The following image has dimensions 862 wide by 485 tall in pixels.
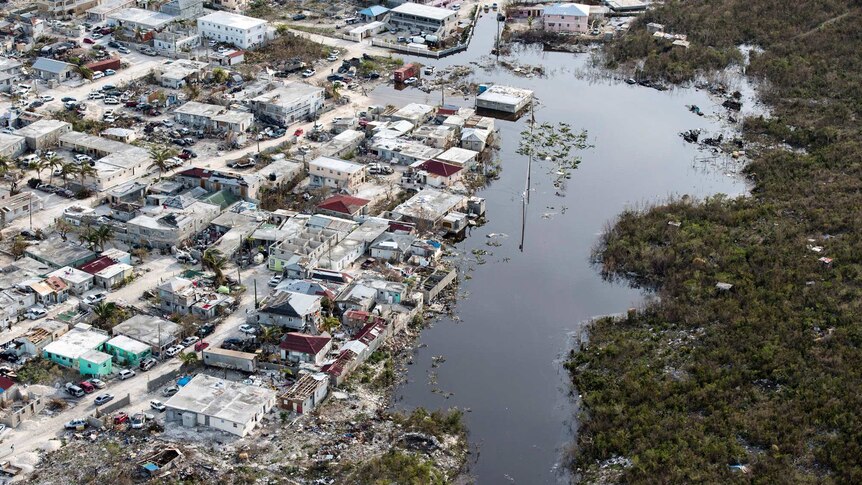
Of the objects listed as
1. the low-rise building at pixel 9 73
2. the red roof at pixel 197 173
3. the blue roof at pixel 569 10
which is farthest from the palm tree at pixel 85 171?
the blue roof at pixel 569 10

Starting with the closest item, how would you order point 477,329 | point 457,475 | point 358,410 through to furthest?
point 457,475 → point 358,410 → point 477,329

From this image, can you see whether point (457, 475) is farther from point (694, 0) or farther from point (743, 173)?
point (694, 0)

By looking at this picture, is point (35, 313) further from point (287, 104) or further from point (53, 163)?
point (287, 104)

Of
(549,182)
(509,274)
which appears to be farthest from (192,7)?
(509,274)

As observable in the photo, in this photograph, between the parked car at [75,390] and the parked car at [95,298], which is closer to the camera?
the parked car at [75,390]

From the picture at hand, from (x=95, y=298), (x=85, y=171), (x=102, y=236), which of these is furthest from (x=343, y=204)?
(x=85, y=171)

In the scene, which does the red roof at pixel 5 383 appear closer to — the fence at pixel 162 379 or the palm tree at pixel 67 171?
the fence at pixel 162 379

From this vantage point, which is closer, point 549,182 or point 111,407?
point 111,407
